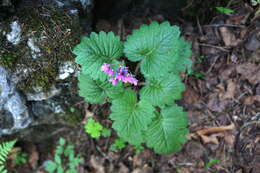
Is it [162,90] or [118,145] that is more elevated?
[162,90]

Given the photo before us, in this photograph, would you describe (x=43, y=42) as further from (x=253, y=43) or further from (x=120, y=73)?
(x=253, y=43)

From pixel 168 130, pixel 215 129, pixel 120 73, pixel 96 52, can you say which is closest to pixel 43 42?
pixel 96 52

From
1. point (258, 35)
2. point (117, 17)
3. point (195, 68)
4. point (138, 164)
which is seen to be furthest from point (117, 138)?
point (258, 35)

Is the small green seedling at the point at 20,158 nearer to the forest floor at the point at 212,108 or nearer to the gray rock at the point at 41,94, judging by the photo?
the forest floor at the point at 212,108

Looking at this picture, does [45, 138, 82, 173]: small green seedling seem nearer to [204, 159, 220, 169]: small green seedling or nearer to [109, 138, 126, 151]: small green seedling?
[109, 138, 126, 151]: small green seedling

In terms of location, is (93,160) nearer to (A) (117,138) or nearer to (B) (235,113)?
(A) (117,138)
